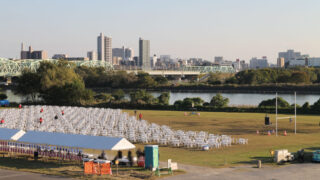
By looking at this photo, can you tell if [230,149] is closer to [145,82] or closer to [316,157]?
[316,157]

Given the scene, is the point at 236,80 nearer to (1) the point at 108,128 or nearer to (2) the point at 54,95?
(2) the point at 54,95

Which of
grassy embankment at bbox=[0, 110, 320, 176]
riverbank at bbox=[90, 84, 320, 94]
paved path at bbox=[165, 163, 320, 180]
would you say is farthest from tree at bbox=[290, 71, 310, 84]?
paved path at bbox=[165, 163, 320, 180]

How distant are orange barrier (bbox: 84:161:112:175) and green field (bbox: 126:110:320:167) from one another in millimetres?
4461

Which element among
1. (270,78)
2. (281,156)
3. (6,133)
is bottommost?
(281,156)

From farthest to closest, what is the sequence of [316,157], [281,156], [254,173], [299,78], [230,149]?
[299,78] < [230,149] < [316,157] < [281,156] < [254,173]

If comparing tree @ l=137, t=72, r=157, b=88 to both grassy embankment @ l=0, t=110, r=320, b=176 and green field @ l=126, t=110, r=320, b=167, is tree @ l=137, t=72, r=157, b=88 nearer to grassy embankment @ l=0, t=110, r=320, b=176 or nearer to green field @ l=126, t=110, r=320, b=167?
green field @ l=126, t=110, r=320, b=167

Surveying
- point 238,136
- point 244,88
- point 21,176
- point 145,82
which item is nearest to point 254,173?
point 21,176

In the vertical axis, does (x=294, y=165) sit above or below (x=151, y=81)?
below

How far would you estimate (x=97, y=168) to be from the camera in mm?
20953

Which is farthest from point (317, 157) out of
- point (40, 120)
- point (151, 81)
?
point (151, 81)

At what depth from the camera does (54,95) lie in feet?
230

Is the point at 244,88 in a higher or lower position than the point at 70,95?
higher

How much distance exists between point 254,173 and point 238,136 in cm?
1313

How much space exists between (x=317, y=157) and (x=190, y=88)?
11821 centimetres
